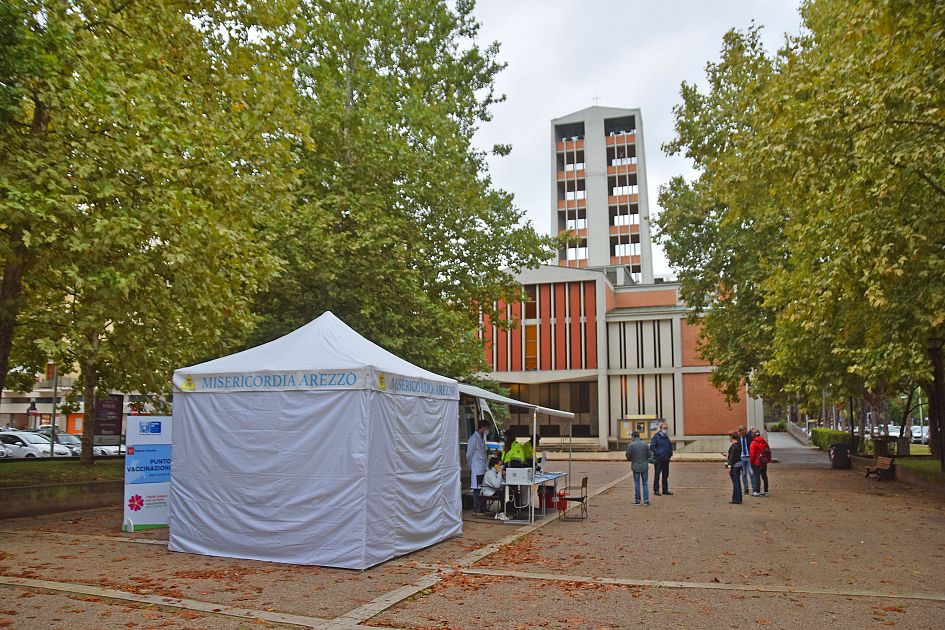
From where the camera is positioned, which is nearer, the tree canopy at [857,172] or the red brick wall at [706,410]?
the tree canopy at [857,172]

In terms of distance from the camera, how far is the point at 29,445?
121 feet

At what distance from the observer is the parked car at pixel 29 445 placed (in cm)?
3508

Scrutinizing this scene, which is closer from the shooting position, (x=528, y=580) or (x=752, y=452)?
(x=528, y=580)

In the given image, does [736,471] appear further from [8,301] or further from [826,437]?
[826,437]

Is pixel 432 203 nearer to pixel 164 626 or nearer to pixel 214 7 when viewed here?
pixel 214 7

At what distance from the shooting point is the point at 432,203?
23.4 meters

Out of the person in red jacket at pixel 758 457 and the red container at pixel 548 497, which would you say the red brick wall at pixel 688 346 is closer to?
the person in red jacket at pixel 758 457

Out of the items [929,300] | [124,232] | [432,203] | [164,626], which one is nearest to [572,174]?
[432,203]

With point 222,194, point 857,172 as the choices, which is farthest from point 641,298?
point 222,194

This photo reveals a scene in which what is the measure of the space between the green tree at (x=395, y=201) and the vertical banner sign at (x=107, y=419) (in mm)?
4201

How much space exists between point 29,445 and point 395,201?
25047 mm

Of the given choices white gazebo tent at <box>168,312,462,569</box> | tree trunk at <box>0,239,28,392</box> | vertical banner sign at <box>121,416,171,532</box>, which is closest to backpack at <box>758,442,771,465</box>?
white gazebo tent at <box>168,312,462,569</box>

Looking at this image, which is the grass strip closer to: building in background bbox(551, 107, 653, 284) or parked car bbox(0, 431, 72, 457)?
parked car bbox(0, 431, 72, 457)

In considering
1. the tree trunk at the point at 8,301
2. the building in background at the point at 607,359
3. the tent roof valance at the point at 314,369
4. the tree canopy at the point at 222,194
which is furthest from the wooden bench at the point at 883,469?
the building in background at the point at 607,359
